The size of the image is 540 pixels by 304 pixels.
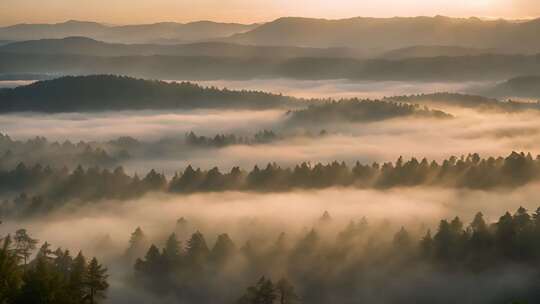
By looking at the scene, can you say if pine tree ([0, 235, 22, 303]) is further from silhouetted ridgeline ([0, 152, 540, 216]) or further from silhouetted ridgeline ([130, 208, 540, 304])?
silhouetted ridgeline ([0, 152, 540, 216])

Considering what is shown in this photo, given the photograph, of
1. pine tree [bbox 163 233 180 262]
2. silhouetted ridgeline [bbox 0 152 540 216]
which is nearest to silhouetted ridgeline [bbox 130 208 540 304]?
pine tree [bbox 163 233 180 262]

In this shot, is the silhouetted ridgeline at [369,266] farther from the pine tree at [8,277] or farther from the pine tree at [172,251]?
the pine tree at [8,277]

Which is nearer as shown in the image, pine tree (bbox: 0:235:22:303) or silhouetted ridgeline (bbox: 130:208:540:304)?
pine tree (bbox: 0:235:22:303)

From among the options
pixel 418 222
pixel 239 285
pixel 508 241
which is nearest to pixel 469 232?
pixel 508 241

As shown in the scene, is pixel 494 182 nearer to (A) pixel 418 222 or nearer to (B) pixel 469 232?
(A) pixel 418 222

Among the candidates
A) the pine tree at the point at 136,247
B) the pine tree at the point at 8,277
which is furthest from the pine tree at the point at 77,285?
the pine tree at the point at 136,247

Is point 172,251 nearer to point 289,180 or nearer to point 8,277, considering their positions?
point 8,277

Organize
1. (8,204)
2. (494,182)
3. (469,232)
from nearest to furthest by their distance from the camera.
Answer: (469,232), (8,204), (494,182)
